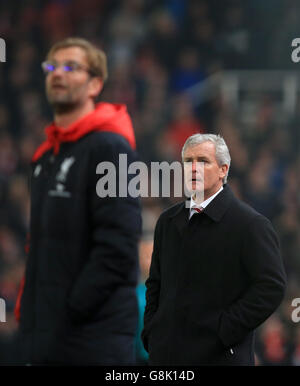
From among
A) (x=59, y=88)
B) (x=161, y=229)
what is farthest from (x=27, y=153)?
(x=161, y=229)

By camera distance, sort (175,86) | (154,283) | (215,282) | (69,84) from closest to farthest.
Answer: (215,282) → (154,283) → (69,84) → (175,86)

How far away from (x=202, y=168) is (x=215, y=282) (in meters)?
0.26

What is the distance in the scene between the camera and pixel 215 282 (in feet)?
6.59

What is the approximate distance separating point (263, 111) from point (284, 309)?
11.4 feet

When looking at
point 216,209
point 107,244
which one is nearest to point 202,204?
point 216,209

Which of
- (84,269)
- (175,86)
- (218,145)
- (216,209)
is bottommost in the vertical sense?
(84,269)

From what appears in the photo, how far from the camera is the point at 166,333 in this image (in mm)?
2094

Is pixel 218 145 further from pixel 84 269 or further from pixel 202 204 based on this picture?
pixel 84 269

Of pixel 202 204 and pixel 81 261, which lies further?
pixel 81 261

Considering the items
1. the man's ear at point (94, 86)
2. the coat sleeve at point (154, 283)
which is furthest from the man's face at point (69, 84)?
the coat sleeve at point (154, 283)

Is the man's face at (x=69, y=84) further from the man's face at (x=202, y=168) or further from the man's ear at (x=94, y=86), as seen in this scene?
the man's face at (x=202, y=168)

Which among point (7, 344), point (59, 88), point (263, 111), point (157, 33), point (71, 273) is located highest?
point (157, 33)

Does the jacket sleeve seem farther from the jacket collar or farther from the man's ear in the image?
the jacket collar
